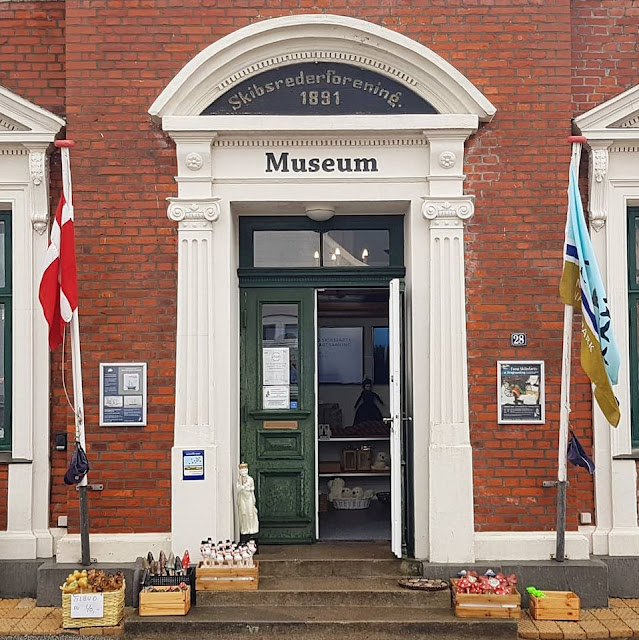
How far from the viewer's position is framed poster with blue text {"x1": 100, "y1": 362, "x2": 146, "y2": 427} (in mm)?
7605

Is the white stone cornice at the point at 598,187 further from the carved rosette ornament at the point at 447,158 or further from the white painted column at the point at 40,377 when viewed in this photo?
the white painted column at the point at 40,377

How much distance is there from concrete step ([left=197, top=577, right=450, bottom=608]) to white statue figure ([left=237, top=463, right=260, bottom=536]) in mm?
Result: 582

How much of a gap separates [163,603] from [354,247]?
350 centimetres

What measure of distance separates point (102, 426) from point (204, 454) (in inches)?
35.3

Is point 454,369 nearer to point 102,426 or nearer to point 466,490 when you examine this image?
point 466,490

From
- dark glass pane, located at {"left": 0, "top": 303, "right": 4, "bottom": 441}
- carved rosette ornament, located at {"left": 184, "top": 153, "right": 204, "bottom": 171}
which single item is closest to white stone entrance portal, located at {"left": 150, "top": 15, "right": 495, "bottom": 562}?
carved rosette ornament, located at {"left": 184, "top": 153, "right": 204, "bottom": 171}

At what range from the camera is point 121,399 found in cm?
761

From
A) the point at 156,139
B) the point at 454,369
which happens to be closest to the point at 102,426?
the point at 156,139

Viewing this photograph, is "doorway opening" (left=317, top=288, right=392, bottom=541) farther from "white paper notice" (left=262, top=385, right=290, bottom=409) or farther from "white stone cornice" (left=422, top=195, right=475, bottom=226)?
"white stone cornice" (left=422, top=195, right=475, bottom=226)

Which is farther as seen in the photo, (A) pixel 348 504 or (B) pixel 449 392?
(A) pixel 348 504

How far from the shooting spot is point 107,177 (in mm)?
7684

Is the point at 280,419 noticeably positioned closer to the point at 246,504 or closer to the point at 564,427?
the point at 246,504

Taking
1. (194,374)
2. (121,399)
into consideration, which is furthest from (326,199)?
(121,399)

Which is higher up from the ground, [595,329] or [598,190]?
[598,190]
